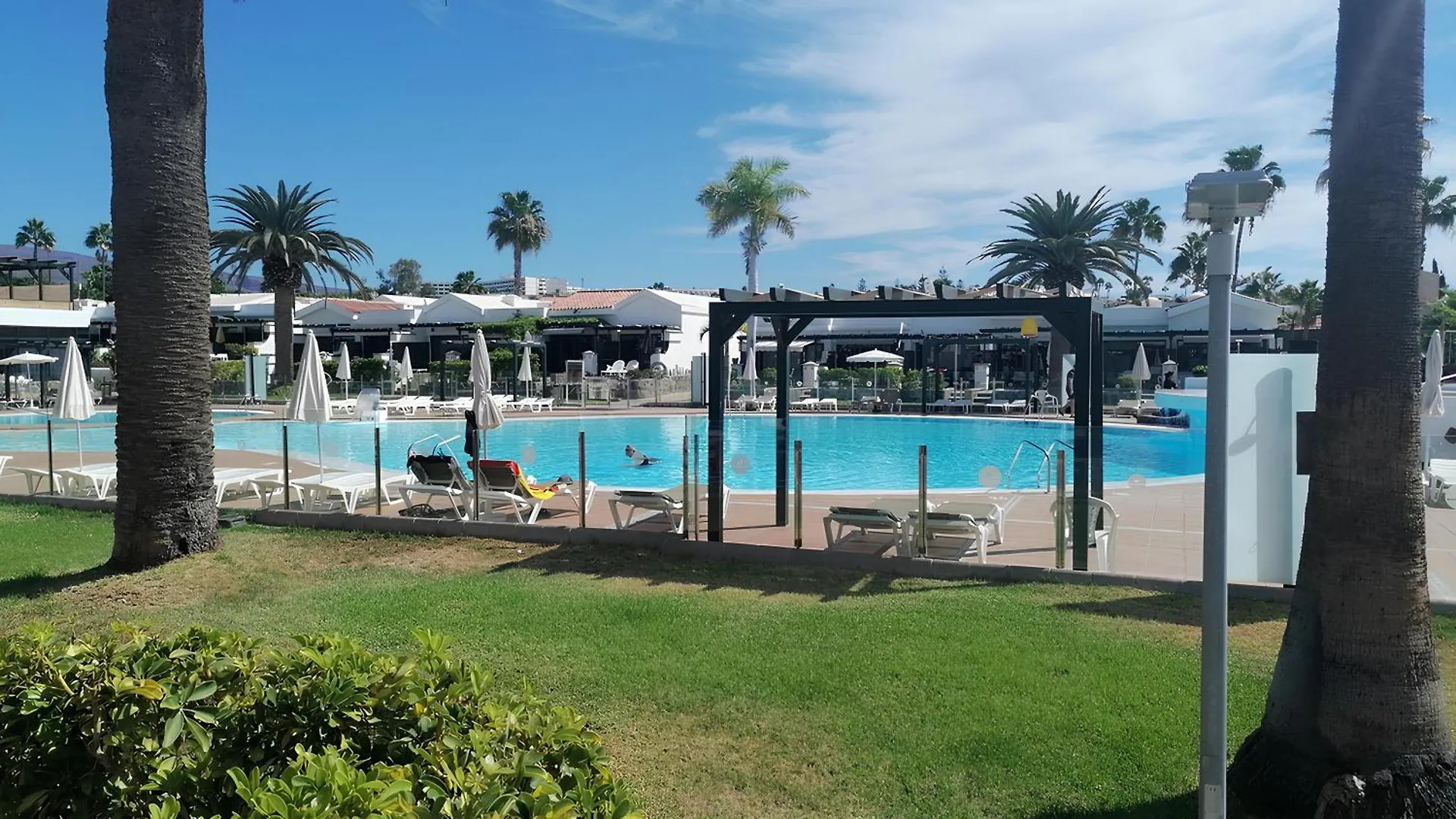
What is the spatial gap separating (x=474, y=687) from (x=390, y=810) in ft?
2.68

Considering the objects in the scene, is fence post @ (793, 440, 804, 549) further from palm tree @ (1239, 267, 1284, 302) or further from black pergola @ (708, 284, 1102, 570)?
palm tree @ (1239, 267, 1284, 302)

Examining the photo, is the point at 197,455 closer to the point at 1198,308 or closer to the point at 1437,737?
the point at 1437,737

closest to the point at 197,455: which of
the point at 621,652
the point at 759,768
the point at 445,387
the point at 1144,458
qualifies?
the point at 621,652

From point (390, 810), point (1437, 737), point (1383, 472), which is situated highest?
point (1383, 472)

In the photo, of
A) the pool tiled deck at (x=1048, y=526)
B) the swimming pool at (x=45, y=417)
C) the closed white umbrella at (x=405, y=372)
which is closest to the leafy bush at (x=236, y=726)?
the pool tiled deck at (x=1048, y=526)

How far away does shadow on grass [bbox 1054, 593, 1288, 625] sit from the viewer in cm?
675

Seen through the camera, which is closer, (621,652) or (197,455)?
(621,652)

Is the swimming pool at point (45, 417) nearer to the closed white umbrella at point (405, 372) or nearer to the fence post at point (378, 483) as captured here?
the closed white umbrella at point (405, 372)

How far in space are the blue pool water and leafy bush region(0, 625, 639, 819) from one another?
666 cm

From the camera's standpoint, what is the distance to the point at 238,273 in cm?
3734

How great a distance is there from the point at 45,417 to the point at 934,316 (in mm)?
29951

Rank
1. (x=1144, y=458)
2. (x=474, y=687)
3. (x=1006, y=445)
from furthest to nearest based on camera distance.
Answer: (x=1006, y=445)
(x=1144, y=458)
(x=474, y=687)

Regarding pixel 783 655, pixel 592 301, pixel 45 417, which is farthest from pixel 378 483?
pixel 592 301

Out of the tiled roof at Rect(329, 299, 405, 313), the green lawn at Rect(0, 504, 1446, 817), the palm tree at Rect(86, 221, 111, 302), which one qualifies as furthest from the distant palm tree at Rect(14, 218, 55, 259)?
the green lawn at Rect(0, 504, 1446, 817)
